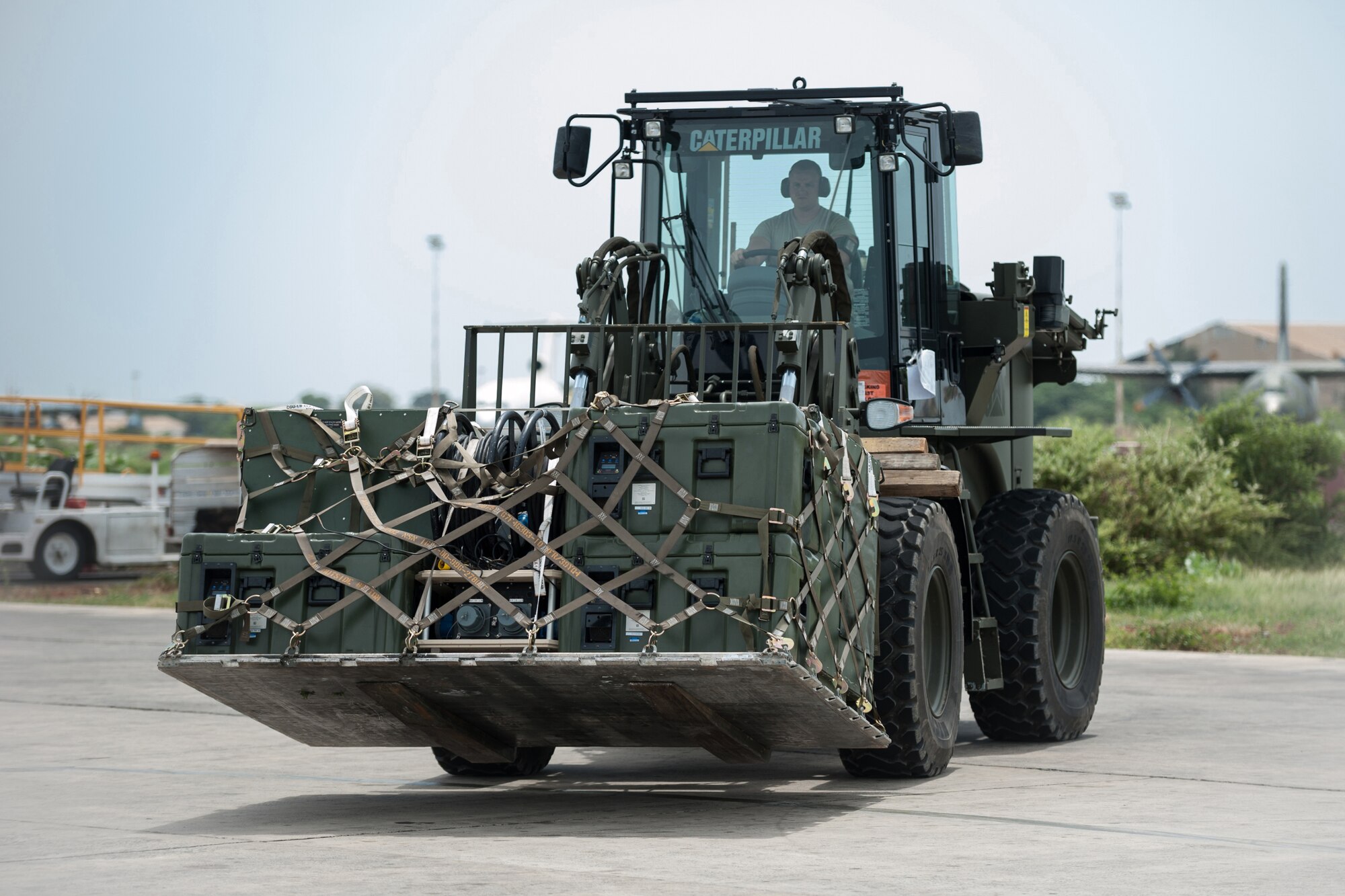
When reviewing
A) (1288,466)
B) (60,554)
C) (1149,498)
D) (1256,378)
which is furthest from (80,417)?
(1256,378)

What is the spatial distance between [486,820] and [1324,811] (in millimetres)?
3912

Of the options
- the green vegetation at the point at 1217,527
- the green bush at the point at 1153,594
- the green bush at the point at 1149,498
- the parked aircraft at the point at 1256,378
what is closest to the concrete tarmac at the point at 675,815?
the green vegetation at the point at 1217,527

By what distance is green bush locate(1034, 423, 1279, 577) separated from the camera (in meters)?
27.2

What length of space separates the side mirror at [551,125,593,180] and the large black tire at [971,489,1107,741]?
3.37 m

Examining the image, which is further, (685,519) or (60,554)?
(60,554)

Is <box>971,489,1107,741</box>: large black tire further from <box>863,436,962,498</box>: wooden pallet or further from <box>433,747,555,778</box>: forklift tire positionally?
<box>433,747,555,778</box>: forklift tire

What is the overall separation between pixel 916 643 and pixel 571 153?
368cm

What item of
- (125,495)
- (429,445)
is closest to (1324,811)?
(429,445)

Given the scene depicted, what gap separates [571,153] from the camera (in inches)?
422

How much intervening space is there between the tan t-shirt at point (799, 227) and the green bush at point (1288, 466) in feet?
69.1

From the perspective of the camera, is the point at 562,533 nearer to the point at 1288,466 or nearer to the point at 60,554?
the point at 60,554

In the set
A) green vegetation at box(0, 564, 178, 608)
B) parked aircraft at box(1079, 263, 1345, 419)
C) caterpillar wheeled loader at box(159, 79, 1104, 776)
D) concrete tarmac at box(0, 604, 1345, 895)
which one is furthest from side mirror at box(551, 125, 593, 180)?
parked aircraft at box(1079, 263, 1345, 419)

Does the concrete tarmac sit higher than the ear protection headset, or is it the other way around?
the ear protection headset

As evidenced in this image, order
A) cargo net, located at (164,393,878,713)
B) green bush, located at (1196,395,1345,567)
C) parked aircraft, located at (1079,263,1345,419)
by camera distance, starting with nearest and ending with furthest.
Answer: cargo net, located at (164,393,878,713), green bush, located at (1196,395,1345,567), parked aircraft, located at (1079,263,1345,419)
